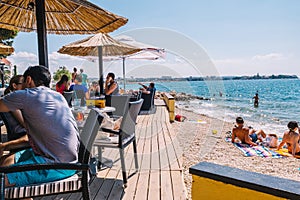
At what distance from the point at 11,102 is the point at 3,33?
413 inches

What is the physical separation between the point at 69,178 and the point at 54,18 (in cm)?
233

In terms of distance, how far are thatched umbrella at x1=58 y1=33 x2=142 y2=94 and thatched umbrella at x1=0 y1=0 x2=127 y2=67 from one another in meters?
1.68

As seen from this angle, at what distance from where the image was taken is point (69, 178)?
1607mm

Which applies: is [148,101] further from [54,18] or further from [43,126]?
[43,126]

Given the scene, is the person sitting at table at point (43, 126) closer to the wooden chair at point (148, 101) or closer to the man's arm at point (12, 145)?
the man's arm at point (12, 145)

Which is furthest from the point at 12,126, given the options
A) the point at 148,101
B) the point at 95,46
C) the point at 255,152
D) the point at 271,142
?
the point at 271,142

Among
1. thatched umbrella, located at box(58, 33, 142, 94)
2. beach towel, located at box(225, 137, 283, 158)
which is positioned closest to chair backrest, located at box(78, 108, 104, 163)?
thatched umbrella, located at box(58, 33, 142, 94)

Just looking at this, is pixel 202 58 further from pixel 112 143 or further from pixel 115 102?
pixel 112 143

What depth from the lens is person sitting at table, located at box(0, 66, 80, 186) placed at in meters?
1.49

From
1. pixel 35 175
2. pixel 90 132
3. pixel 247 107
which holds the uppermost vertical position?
pixel 90 132

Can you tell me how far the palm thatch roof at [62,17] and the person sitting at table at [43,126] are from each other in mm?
1248

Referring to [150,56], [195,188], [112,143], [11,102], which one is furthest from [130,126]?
[150,56]

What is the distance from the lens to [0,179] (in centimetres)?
136

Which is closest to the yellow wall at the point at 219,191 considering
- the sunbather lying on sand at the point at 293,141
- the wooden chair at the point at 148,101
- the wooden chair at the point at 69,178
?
the wooden chair at the point at 69,178
